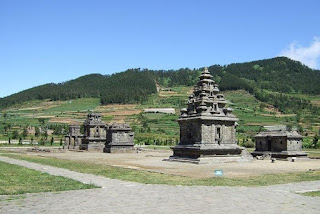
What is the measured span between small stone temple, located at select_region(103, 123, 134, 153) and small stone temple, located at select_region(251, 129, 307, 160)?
19135 mm

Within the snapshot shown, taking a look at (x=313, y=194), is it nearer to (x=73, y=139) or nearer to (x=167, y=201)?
(x=167, y=201)

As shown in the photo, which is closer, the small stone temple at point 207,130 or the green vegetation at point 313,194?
the green vegetation at point 313,194

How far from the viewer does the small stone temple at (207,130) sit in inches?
1270

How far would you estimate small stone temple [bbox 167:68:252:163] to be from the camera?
32.2m

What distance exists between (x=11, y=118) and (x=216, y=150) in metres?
116

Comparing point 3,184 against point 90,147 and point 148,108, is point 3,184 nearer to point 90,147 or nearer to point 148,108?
point 90,147

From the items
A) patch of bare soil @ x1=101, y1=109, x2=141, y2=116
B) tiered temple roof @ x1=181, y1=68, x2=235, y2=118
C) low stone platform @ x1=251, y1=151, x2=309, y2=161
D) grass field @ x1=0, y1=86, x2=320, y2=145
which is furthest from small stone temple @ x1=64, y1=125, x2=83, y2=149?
patch of bare soil @ x1=101, y1=109, x2=141, y2=116

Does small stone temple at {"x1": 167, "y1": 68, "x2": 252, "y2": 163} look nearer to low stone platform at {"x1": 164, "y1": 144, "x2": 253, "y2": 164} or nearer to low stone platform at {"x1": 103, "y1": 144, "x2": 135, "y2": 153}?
low stone platform at {"x1": 164, "y1": 144, "x2": 253, "y2": 164}

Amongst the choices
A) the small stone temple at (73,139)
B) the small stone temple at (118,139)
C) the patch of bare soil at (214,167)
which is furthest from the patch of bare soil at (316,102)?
the patch of bare soil at (214,167)

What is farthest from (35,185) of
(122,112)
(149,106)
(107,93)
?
(107,93)

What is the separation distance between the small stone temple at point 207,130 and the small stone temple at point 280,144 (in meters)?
6.13

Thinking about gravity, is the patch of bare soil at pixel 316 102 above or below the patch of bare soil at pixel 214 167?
above

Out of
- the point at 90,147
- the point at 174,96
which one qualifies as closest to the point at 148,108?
the point at 174,96

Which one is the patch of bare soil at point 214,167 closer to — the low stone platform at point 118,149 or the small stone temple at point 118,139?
the low stone platform at point 118,149
